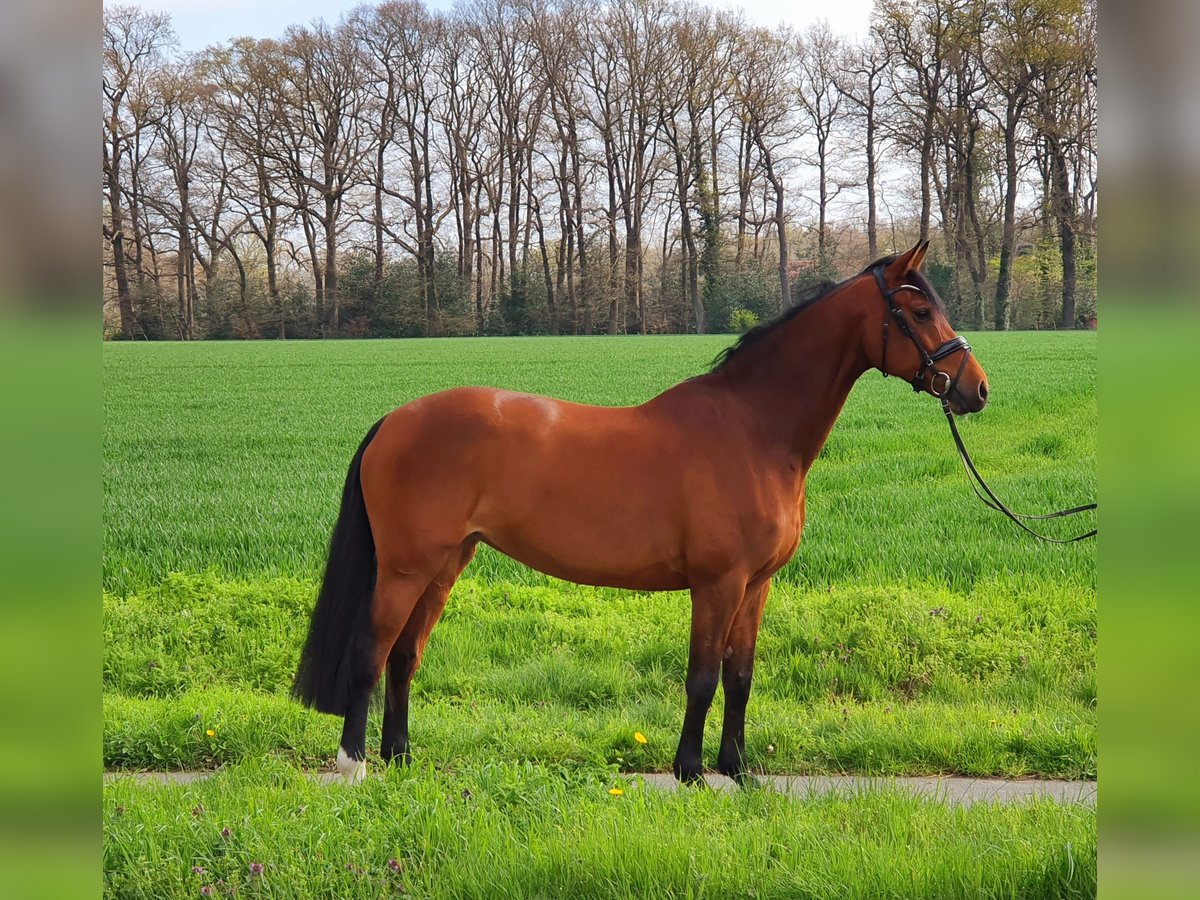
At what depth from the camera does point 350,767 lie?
3.85 m

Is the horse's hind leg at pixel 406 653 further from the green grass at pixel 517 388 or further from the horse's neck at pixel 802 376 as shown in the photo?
the green grass at pixel 517 388

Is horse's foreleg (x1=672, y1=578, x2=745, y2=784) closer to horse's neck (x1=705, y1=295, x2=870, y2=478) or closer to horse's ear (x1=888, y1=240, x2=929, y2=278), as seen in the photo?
horse's neck (x1=705, y1=295, x2=870, y2=478)

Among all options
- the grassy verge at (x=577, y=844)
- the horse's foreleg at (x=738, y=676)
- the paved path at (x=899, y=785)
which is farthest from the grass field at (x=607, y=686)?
the horse's foreleg at (x=738, y=676)

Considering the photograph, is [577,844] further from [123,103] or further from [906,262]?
[123,103]

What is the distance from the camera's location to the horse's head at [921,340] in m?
3.45

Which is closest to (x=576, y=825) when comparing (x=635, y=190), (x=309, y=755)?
(x=309, y=755)

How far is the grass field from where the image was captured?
2953 mm

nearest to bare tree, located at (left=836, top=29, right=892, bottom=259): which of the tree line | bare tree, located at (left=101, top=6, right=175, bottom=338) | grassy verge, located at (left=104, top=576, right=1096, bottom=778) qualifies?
the tree line

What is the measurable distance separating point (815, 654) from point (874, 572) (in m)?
1.35

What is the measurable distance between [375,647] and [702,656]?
52.4 inches

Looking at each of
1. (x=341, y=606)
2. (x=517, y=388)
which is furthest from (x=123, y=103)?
(x=341, y=606)

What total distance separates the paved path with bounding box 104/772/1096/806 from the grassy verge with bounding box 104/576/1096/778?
10cm
